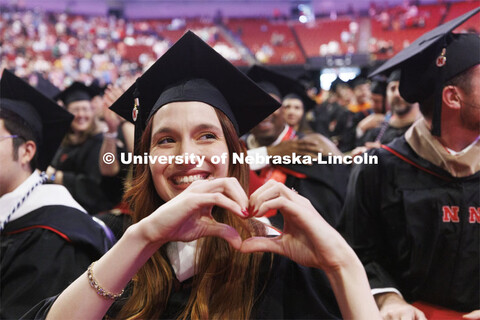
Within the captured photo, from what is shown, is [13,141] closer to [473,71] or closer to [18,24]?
[473,71]

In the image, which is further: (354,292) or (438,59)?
(438,59)

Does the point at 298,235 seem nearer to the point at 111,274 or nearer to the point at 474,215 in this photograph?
the point at 111,274

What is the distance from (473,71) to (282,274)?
1297 mm

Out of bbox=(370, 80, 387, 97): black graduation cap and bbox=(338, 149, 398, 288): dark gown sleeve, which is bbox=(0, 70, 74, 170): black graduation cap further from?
bbox=(370, 80, 387, 97): black graduation cap

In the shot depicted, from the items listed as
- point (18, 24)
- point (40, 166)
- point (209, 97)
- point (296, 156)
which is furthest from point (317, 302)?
point (18, 24)

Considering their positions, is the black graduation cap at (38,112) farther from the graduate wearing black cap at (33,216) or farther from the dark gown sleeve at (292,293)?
the dark gown sleeve at (292,293)

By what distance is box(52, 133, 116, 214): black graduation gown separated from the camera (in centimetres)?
435

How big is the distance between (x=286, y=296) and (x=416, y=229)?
89cm

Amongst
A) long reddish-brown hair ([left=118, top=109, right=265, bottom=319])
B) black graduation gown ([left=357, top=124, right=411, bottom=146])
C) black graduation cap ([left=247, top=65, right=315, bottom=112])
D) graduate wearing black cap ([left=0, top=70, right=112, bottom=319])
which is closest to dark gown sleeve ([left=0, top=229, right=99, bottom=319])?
graduate wearing black cap ([left=0, top=70, right=112, bottom=319])

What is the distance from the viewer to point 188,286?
59.4 inches

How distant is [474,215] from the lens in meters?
1.97

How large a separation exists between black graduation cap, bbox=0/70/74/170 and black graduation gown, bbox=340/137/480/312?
1.64 meters

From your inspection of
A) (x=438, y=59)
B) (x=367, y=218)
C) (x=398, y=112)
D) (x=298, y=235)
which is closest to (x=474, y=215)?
(x=367, y=218)

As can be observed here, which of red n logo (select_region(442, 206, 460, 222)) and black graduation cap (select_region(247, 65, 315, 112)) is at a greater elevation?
black graduation cap (select_region(247, 65, 315, 112))
